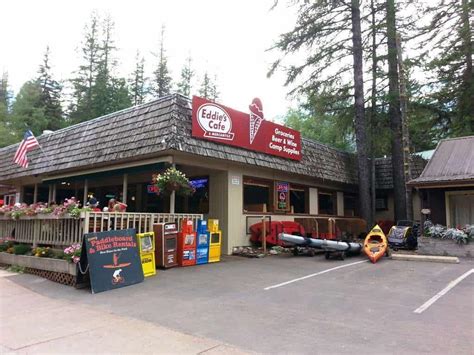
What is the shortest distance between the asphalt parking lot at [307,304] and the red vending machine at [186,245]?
1.34ft

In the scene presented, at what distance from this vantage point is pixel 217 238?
1218cm

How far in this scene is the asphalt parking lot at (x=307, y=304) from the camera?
4.88 metres

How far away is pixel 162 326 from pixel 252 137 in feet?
30.5

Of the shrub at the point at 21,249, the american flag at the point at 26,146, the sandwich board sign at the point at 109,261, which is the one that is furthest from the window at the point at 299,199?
the american flag at the point at 26,146

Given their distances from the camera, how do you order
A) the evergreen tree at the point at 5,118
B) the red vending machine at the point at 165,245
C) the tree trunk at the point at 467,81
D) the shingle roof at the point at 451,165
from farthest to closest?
the evergreen tree at the point at 5,118 → the tree trunk at the point at 467,81 → the shingle roof at the point at 451,165 → the red vending machine at the point at 165,245

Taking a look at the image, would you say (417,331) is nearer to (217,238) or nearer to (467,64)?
(217,238)

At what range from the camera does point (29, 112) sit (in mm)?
36750

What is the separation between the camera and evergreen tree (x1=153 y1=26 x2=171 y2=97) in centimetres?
4106

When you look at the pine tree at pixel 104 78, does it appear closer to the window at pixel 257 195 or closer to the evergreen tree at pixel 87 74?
the evergreen tree at pixel 87 74

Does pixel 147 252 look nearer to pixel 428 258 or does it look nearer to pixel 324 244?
pixel 324 244

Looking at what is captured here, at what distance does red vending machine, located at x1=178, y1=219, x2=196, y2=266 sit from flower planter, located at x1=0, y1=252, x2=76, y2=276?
3.06 metres

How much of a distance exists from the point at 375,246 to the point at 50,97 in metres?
37.3

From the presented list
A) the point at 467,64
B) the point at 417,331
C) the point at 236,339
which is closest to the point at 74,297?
the point at 236,339

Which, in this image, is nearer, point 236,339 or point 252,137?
point 236,339
